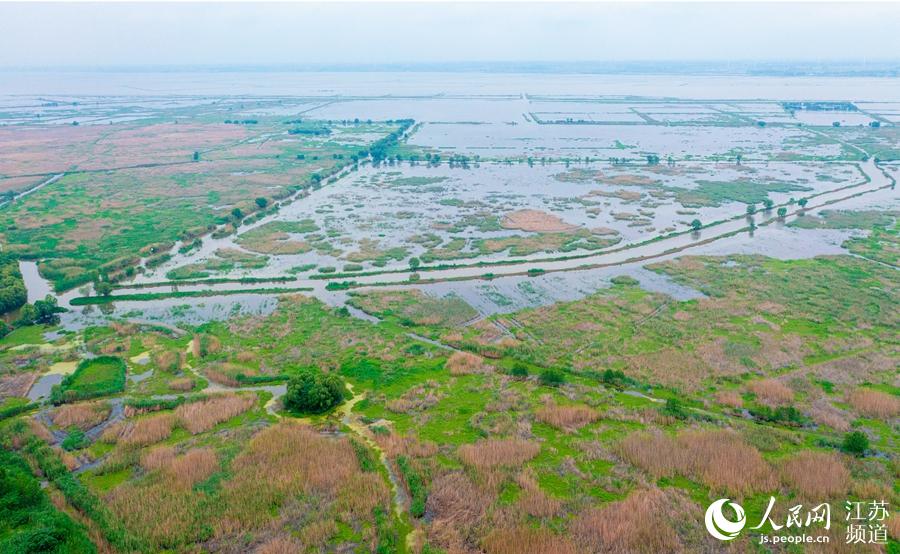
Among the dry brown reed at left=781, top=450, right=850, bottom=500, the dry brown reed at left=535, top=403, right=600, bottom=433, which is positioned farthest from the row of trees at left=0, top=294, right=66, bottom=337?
the dry brown reed at left=781, top=450, right=850, bottom=500

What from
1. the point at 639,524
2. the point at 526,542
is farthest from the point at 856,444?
the point at 526,542

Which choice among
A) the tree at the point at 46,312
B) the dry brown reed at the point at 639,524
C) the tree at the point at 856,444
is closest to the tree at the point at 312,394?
the dry brown reed at the point at 639,524

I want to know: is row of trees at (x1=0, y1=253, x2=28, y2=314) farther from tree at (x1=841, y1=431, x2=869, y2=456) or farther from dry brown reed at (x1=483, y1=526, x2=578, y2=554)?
tree at (x1=841, y1=431, x2=869, y2=456)

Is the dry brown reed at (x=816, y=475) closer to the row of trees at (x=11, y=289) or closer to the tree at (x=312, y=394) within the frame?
the tree at (x=312, y=394)

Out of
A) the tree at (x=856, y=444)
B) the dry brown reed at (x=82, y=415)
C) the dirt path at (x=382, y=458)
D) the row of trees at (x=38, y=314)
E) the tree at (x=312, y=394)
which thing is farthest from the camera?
the row of trees at (x=38, y=314)

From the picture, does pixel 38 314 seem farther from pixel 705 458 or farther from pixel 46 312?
pixel 705 458
